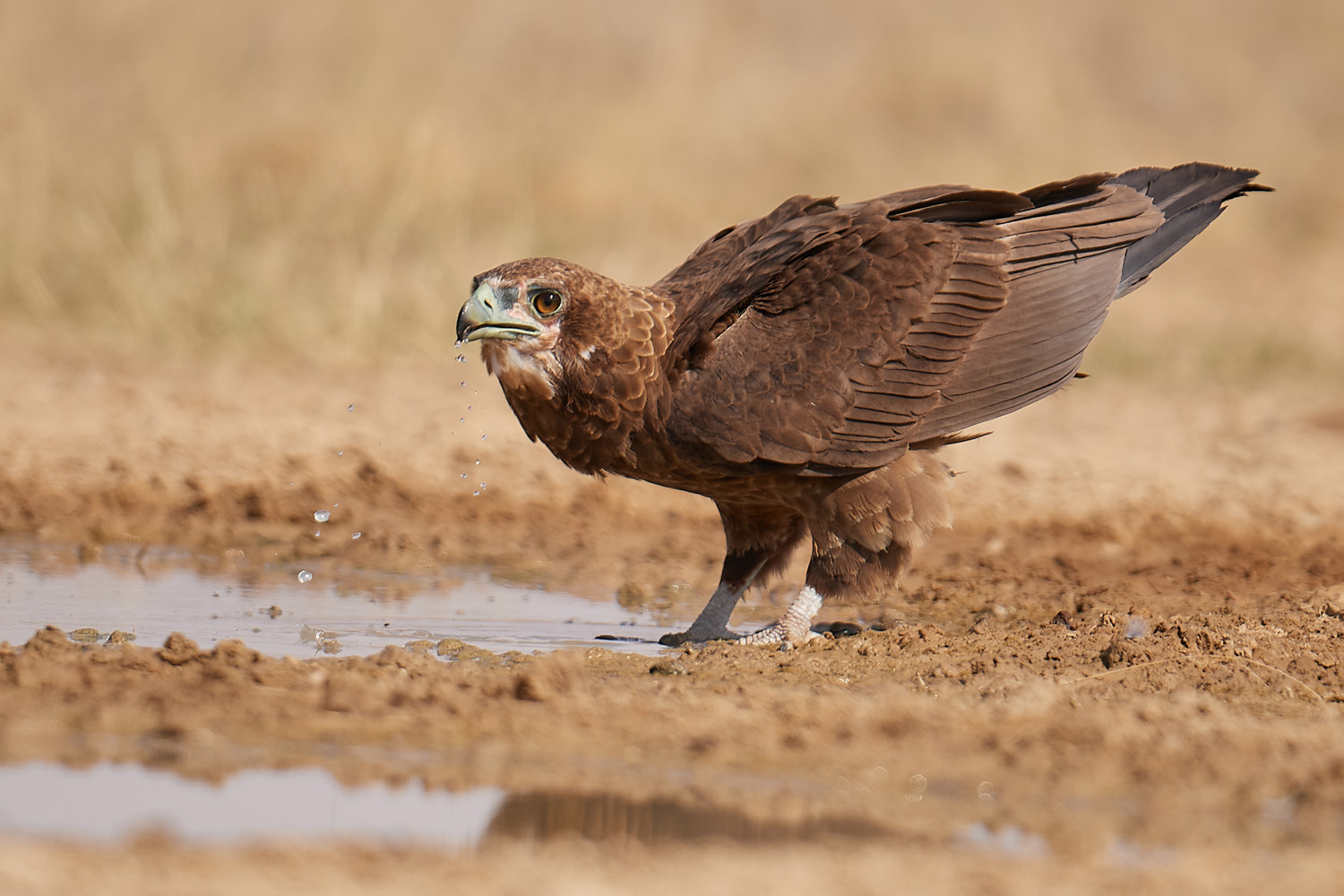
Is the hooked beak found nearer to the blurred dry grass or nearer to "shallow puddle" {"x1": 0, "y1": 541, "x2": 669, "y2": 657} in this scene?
"shallow puddle" {"x1": 0, "y1": 541, "x2": 669, "y2": 657}

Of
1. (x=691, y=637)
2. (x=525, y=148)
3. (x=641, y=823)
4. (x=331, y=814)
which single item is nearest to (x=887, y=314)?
(x=691, y=637)

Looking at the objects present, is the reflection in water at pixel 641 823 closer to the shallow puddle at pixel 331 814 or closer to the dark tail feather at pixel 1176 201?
the shallow puddle at pixel 331 814

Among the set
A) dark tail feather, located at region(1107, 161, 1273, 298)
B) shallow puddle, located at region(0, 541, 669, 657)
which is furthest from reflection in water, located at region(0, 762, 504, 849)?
dark tail feather, located at region(1107, 161, 1273, 298)

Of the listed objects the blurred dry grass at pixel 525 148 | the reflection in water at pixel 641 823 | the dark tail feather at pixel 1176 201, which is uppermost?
the blurred dry grass at pixel 525 148

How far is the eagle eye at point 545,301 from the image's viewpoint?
15.3ft

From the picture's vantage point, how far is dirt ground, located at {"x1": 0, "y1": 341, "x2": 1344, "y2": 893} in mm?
2818

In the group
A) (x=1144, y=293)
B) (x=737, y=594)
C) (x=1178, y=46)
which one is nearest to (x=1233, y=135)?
(x=1178, y=46)

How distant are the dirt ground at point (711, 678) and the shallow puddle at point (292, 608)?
30cm

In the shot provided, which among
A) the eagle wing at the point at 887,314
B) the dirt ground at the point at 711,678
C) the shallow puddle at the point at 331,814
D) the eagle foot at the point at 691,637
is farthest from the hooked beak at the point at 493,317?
the shallow puddle at the point at 331,814

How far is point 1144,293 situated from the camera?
13172 millimetres

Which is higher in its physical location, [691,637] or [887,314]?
[887,314]

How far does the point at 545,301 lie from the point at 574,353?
18 cm

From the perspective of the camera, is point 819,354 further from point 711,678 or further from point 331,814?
point 331,814

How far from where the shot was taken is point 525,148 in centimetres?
1348
